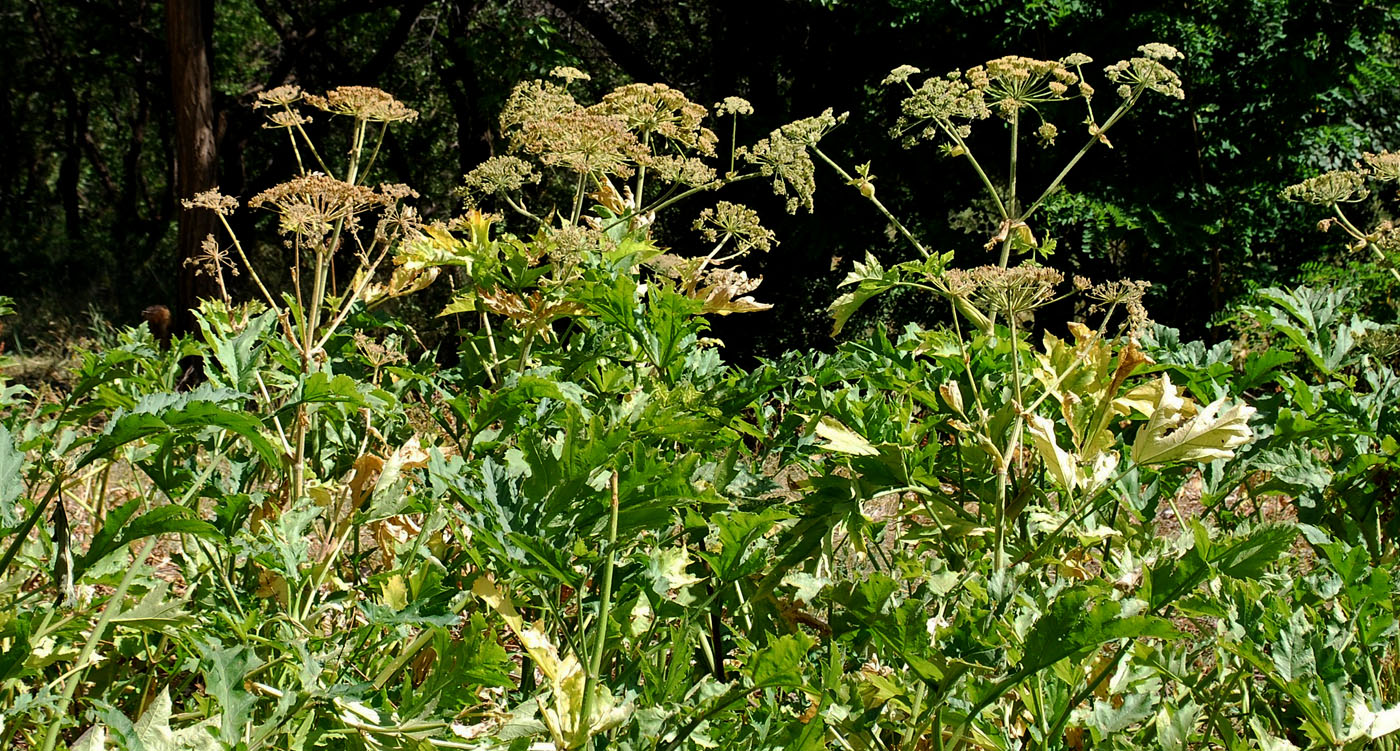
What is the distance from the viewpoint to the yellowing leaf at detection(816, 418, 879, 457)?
128 centimetres

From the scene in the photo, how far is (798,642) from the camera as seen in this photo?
1.07m

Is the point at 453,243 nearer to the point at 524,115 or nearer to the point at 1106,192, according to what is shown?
the point at 524,115

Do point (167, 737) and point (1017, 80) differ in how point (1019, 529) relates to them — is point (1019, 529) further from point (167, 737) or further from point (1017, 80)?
point (167, 737)

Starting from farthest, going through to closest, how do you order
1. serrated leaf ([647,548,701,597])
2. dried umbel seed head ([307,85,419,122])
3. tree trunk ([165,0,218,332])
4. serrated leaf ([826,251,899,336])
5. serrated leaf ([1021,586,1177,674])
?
tree trunk ([165,0,218,332]) → dried umbel seed head ([307,85,419,122]) → serrated leaf ([826,251,899,336]) → serrated leaf ([647,548,701,597]) → serrated leaf ([1021,586,1177,674])

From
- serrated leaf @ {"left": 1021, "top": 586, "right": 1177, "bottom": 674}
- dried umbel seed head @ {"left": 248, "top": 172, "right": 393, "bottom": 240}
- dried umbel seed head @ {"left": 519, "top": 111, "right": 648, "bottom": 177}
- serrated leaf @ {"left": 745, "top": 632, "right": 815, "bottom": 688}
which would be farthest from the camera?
dried umbel seed head @ {"left": 519, "top": 111, "right": 648, "bottom": 177}

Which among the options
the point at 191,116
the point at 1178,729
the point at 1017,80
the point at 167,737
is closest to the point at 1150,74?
the point at 1017,80

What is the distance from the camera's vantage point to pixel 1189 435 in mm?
1223

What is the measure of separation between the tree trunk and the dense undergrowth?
5.67 metres

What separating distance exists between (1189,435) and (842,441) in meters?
0.37

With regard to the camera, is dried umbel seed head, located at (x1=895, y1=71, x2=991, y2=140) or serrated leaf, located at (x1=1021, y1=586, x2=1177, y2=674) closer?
serrated leaf, located at (x1=1021, y1=586, x2=1177, y2=674)

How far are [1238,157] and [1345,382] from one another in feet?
16.7

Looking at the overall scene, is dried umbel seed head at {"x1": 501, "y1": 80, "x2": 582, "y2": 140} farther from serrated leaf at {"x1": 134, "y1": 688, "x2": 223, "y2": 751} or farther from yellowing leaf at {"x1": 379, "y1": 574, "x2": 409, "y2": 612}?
serrated leaf at {"x1": 134, "y1": 688, "x2": 223, "y2": 751}

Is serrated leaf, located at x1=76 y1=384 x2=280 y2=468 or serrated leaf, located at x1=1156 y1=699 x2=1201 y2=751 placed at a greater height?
serrated leaf, located at x1=76 y1=384 x2=280 y2=468

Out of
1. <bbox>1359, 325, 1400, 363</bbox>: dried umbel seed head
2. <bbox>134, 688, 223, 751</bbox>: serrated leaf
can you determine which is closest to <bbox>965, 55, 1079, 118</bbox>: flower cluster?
<bbox>1359, 325, 1400, 363</bbox>: dried umbel seed head
